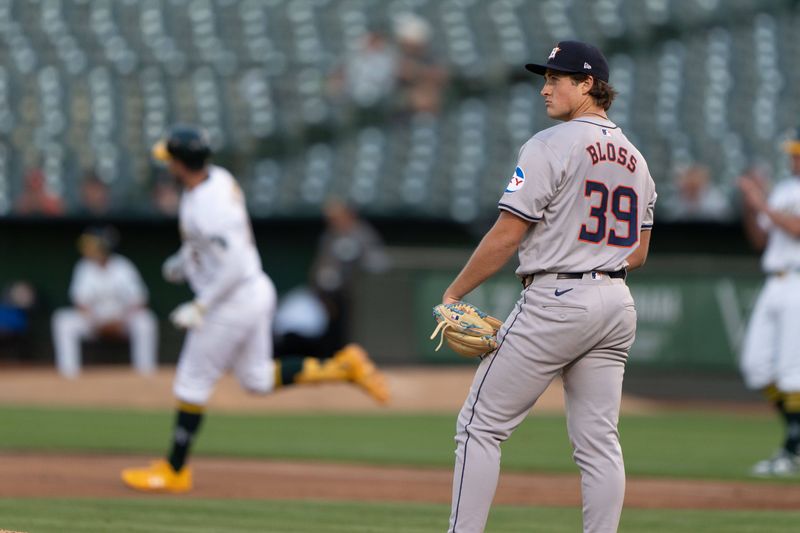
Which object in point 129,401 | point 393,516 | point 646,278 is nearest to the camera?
point 393,516

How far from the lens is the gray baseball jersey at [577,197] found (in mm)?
4207

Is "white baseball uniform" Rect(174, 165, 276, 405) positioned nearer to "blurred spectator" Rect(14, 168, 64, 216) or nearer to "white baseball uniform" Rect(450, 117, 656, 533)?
"white baseball uniform" Rect(450, 117, 656, 533)

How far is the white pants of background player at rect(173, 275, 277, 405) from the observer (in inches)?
276

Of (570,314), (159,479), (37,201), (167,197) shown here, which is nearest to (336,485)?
(159,479)

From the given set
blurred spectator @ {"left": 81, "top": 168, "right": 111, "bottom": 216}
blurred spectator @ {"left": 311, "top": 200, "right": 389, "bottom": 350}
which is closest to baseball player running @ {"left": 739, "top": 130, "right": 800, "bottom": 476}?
blurred spectator @ {"left": 311, "top": 200, "right": 389, "bottom": 350}

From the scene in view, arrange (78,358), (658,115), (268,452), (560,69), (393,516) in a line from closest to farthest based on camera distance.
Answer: (560,69)
(393,516)
(268,452)
(78,358)
(658,115)

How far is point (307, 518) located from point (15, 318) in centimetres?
915

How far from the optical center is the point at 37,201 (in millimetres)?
14383

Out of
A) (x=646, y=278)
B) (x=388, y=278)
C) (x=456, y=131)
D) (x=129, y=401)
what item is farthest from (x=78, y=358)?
(x=646, y=278)

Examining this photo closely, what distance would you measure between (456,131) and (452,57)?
42.7 inches

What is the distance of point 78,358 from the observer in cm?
1465

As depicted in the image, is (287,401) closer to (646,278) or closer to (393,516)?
(646,278)

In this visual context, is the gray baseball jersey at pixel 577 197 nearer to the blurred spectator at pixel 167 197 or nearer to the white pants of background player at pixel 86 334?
the white pants of background player at pixel 86 334

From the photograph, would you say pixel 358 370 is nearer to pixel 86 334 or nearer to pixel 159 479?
pixel 159 479
